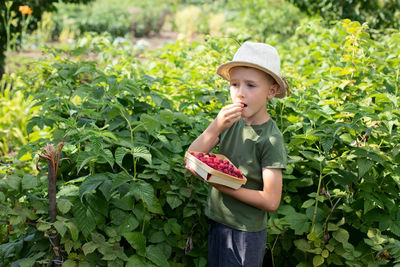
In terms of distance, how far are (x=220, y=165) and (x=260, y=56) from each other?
0.45m

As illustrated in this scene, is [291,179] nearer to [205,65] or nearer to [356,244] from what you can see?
[356,244]

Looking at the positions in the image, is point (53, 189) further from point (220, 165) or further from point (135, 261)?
point (220, 165)

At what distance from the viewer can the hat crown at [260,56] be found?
168cm

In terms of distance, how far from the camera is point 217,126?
1.75 metres

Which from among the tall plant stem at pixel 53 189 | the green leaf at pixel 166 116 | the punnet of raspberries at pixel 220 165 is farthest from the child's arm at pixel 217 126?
the tall plant stem at pixel 53 189

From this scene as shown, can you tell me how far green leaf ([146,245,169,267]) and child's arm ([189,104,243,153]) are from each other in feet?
1.65

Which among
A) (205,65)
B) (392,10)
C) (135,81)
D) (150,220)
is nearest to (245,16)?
(392,10)

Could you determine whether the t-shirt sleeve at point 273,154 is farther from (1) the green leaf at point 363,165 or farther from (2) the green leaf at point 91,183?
(2) the green leaf at point 91,183

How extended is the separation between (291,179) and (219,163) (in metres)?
0.86

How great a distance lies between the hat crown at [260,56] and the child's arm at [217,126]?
18 cm

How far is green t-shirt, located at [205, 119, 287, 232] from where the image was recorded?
1719 millimetres

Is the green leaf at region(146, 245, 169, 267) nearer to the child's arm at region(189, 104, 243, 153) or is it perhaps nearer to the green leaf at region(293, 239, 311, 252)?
the child's arm at region(189, 104, 243, 153)

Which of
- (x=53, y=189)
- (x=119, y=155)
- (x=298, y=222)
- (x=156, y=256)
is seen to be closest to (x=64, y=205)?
(x=53, y=189)

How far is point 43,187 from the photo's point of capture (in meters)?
2.11
